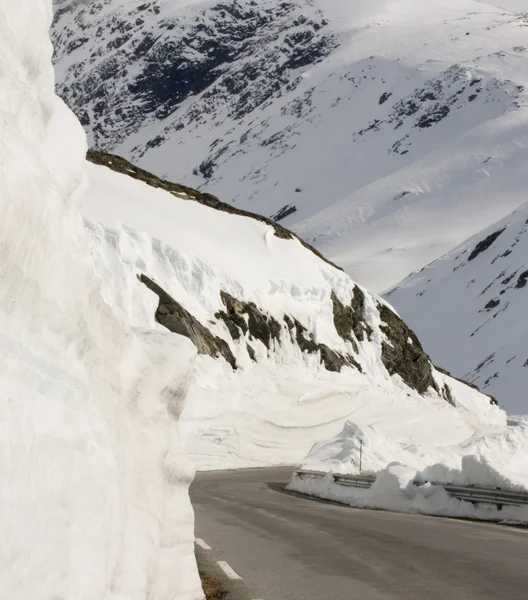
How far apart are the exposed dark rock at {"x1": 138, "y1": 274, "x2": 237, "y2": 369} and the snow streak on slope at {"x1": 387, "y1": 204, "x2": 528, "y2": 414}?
72.2 metres

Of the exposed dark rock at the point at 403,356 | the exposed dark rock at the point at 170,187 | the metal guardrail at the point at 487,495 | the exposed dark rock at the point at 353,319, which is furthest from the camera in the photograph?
the exposed dark rock at the point at 403,356

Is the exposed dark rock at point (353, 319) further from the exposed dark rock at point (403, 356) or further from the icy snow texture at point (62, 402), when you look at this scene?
the icy snow texture at point (62, 402)

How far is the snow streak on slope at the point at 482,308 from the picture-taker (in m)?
113

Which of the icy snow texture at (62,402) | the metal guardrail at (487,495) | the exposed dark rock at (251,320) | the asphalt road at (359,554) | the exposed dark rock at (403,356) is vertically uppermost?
the icy snow texture at (62,402)

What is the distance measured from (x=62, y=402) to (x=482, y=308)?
13986 centimetres

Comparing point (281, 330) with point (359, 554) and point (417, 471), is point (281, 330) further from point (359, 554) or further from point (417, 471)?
point (359, 554)

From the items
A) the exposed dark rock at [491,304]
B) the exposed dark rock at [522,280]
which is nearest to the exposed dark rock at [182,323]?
the exposed dark rock at [491,304]

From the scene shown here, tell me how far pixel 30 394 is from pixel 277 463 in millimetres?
30511

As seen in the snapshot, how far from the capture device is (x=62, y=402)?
4.89 metres

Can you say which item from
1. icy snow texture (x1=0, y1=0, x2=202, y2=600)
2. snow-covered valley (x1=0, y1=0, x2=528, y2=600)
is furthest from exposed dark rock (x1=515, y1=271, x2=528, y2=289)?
icy snow texture (x1=0, y1=0, x2=202, y2=600)

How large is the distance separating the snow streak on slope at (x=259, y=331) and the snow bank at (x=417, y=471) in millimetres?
5108

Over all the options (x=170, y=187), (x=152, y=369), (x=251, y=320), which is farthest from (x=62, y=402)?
(x=170, y=187)

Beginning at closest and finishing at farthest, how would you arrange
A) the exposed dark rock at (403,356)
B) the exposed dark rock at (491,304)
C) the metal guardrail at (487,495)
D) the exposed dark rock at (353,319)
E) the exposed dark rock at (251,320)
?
the metal guardrail at (487,495), the exposed dark rock at (251,320), the exposed dark rock at (353,319), the exposed dark rock at (403,356), the exposed dark rock at (491,304)

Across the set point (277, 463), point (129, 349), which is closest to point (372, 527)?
point (129, 349)
